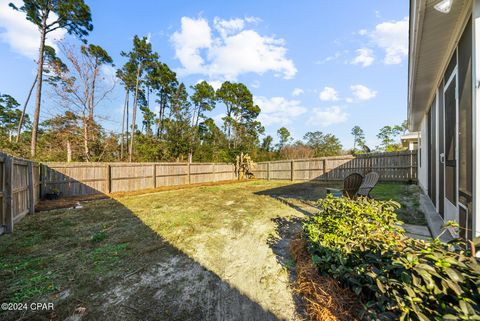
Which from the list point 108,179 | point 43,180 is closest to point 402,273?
point 43,180

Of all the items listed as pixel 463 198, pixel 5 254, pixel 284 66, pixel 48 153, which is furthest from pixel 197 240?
pixel 48 153

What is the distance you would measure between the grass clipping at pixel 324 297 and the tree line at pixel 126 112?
472 inches

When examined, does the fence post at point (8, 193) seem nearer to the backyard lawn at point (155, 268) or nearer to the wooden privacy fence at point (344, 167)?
the backyard lawn at point (155, 268)

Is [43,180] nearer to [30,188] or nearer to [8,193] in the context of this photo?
[30,188]

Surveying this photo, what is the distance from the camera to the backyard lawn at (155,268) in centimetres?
162

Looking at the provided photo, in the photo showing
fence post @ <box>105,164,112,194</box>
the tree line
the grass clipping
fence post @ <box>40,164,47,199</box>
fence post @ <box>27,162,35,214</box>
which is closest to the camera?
the grass clipping

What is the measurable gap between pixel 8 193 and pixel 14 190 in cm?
49

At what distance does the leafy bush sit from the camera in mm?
905

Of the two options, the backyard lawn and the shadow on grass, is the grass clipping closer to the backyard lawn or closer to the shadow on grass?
the backyard lawn

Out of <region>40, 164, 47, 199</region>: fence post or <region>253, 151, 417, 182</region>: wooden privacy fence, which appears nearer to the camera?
<region>40, 164, 47, 199</region>: fence post

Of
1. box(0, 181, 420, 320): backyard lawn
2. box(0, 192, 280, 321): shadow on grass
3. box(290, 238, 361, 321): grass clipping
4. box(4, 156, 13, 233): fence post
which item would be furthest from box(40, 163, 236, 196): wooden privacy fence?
box(290, 238, 361, 321): grass clipping

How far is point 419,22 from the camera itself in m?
2.15

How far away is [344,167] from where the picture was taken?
401 inches

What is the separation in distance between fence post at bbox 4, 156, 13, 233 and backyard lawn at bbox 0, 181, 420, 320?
0.25 m
